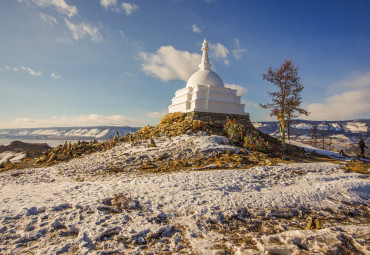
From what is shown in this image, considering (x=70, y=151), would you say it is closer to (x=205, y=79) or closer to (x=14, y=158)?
(x=14, y=158)

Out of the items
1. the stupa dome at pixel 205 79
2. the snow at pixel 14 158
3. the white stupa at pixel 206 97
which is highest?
the stupa dome at pixel 205 79

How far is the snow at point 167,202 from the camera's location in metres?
3.66

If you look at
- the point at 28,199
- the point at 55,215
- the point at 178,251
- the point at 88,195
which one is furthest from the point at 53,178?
the point at 178,251

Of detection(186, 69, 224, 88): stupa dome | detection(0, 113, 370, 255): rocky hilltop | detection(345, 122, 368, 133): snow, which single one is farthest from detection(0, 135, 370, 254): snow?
detection(345, 122, 368, 133): snow

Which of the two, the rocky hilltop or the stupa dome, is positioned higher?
the stupa dome

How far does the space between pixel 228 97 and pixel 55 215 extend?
16921mm

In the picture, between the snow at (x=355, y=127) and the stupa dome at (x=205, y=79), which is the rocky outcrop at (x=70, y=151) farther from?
the snow at (x=355, y=127)

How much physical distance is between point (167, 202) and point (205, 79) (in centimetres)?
1646

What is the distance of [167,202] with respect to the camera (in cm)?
526

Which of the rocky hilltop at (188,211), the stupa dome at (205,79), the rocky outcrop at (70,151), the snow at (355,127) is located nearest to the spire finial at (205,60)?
the stupa dome at (205,79)

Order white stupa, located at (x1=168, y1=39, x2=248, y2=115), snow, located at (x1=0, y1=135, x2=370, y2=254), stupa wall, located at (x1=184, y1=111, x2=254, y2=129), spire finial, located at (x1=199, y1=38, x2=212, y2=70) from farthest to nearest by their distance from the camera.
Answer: spire finial, located at (x1=199, y1=38, x2=212, y2=70) < white stupa, located at (x1=168, y1=39, x2=248, y2=115) < stupa wall, located at (x1=184, y1=111, x2=254, y2=129) < snow, located at (x1=0, y1=135, x2=370, y2=254)

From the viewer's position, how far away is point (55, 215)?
4.64 m

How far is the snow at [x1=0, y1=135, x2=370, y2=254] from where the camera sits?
3662 mm

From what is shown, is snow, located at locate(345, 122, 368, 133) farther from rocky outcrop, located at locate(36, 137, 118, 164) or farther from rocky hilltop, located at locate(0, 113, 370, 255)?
rocky outcrop, located at locate(36, 137, 118, 164)
